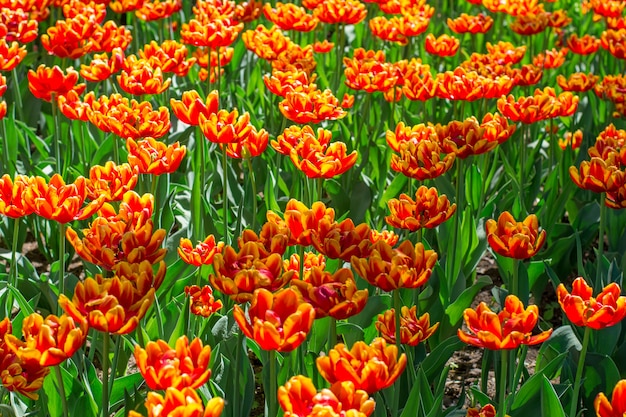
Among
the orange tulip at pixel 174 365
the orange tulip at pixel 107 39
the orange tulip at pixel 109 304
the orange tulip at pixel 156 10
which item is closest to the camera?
the orange tulip at pixel 174 365

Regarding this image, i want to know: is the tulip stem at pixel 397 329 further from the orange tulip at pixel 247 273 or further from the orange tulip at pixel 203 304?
the orange tulip at pixel 203 304

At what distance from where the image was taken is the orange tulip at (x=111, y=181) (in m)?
2.22

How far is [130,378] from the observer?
2082 millimetres

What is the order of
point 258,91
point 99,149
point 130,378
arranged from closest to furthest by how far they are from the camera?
1. point 130,378
2. point 99,149
3. point 258,91

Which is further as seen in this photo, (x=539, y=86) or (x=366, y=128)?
(x=539, y=86)

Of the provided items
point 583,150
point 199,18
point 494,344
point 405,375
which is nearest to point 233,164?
point 199,18

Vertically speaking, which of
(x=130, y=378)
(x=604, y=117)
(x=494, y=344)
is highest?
(x=494, y=344)

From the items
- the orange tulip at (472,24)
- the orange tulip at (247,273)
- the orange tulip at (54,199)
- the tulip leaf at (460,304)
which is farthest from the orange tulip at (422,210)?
the orange tulip at (472,24)

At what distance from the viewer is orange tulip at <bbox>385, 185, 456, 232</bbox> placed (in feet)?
7.25

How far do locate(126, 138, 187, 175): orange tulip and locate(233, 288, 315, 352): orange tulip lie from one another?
2.69 ft

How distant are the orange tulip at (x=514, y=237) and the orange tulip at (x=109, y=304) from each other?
783mm

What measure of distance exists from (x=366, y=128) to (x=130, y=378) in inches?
75.2

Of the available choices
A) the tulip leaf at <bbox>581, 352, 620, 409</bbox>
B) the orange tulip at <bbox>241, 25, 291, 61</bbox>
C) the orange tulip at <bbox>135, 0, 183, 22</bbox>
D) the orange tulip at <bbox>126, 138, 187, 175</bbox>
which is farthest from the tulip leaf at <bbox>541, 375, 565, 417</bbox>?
the orange tulip at <bbox>135, 0, 183, 22</bbox>

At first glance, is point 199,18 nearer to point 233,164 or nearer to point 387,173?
point 233,164
